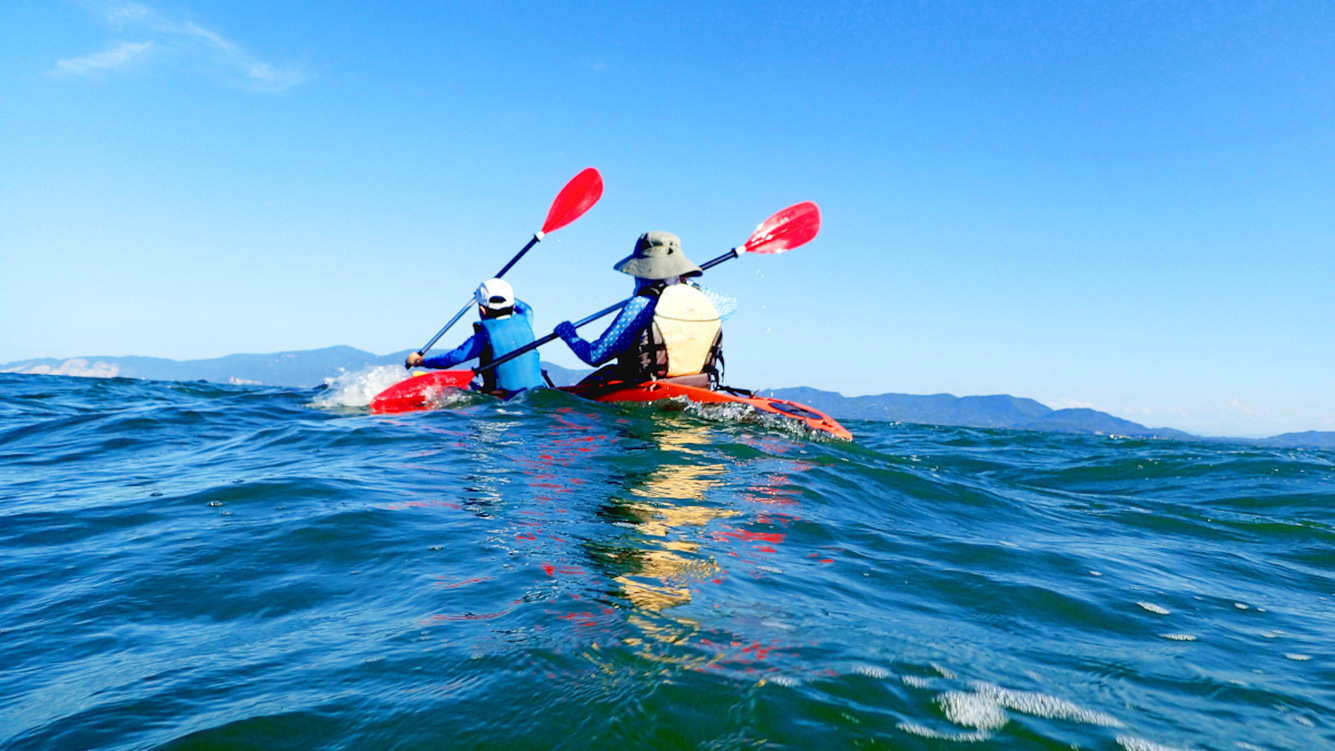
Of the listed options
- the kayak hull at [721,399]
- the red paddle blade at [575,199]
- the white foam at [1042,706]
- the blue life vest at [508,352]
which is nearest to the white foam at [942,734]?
the white foam at [1042,706]

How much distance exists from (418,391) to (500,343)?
4.90 ft

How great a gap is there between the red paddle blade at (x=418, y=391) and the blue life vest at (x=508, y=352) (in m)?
0.43

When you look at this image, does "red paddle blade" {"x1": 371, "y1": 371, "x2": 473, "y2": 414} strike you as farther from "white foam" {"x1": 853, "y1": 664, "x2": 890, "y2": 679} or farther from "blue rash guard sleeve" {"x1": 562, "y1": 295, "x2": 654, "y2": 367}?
"white foam" {"x1": 853, "y1": 664, "x2": 890, "y2": 679}

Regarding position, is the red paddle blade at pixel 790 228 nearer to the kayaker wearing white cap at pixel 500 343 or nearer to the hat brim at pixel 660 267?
the hat brim at pixel 660 267

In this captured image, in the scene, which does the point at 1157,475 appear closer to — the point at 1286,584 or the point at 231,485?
the point at 1286,584

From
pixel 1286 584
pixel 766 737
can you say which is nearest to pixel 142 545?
pixel 766 737

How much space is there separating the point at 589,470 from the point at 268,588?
8.86 feet

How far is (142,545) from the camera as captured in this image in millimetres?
3865

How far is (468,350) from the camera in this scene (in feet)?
32.4

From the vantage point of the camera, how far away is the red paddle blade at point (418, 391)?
9914 millimetres

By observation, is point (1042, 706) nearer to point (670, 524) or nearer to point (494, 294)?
point (670, 524)

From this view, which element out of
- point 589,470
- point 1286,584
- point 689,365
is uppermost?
point 689,365

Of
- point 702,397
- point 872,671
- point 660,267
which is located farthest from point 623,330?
point 872,671

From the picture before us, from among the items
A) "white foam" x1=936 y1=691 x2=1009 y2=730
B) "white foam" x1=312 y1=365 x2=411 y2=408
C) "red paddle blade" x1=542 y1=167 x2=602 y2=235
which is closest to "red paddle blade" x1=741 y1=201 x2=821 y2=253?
"red paddle blade" x1=542 y1=167 x2=602 y2=235
